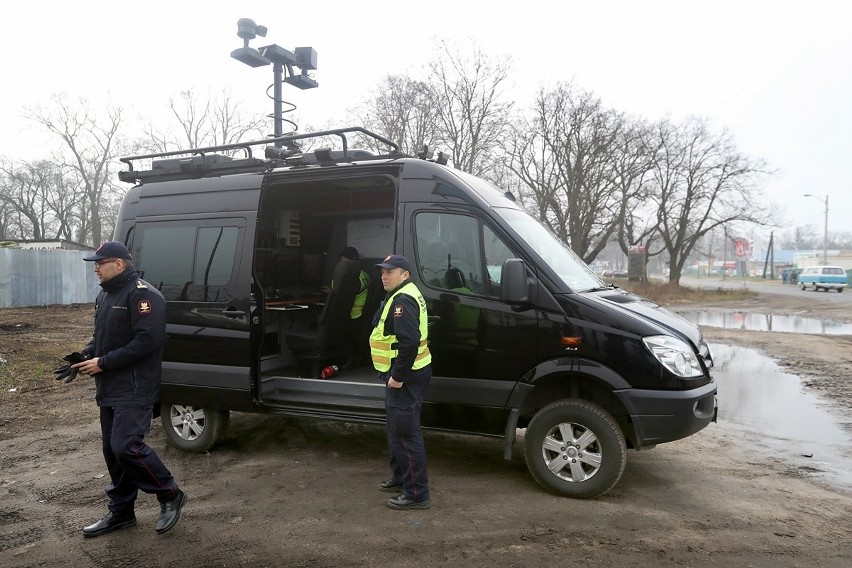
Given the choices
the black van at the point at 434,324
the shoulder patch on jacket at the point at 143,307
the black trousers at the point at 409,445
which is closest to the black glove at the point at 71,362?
the shoulder patch on jacket at the point at 143,307

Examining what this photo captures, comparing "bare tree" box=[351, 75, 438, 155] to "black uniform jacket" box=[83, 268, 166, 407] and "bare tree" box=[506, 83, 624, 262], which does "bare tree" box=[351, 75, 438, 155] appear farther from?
"black uniform jacket" box=[83, 268, 166, 407]

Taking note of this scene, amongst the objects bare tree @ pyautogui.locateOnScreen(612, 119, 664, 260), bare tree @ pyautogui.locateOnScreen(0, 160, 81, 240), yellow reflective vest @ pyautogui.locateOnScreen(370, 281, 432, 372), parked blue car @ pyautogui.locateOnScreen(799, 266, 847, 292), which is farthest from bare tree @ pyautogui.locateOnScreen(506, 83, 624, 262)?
bare tree @ pyautogui.locateOnScreen(0, 160, 81, 240)

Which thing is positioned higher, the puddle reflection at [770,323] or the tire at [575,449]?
the tire at [575,449]

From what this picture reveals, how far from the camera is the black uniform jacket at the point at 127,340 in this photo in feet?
12.7

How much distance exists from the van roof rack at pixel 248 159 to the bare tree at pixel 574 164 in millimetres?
25440

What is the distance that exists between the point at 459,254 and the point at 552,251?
2.76ft

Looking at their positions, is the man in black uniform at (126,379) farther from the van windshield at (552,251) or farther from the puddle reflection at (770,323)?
the puddle reflection at (770,323)

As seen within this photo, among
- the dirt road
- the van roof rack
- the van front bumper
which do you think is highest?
the van roof rack

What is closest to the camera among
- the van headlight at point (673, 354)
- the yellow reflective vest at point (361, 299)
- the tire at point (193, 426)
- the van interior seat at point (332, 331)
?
the van headlight at point (673, 354)

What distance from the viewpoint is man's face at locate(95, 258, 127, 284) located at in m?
3.93

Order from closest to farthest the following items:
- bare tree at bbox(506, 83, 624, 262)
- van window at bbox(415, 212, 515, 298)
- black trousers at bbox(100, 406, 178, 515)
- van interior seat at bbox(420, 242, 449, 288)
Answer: black trousers at bbox(100, 406, 178, 515) < van window at bbox(415, 212, 515, 298) < van interior seat at bbox(420, 242, 449, 288) < bare tree at bbox(506, 83, 624, 262)

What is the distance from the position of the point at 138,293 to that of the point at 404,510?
2.42 metres

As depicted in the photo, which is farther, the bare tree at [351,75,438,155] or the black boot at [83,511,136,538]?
the bare tree at [351,75,438,155]

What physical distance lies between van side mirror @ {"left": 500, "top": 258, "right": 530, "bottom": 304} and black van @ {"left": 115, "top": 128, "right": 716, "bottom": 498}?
1cm
